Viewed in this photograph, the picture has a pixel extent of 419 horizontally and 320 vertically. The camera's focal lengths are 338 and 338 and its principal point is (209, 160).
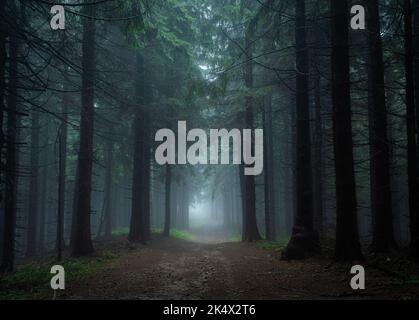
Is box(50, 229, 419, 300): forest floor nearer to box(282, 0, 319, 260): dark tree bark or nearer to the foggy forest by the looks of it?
the foggy forest

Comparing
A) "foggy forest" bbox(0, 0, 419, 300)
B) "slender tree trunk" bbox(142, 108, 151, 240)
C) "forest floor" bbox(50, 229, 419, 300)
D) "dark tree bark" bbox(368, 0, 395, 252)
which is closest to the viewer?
"forest floor" bbox(50, 229, 419, 300)

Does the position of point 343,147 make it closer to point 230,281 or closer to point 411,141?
point 411,141

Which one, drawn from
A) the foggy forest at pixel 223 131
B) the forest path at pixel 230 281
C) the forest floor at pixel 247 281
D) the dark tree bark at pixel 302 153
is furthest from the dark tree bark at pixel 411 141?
the dark tree bark at pixel 302 153

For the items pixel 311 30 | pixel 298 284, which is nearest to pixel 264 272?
pixel 298 284

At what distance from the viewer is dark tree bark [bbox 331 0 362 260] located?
32.1 ft

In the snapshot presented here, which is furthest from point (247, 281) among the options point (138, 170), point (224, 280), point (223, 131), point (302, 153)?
point (223, 131)

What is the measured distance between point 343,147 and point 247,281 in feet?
15.8

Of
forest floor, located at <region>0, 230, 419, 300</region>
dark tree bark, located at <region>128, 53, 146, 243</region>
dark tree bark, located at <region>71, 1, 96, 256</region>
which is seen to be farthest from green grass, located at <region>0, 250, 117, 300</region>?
dark tree bark, located at <region>128, 53, 146, 243</region>

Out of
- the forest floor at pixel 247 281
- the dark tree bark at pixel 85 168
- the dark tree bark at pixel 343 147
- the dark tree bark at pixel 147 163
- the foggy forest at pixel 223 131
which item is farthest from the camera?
the dark tree bark at pixel 147 163

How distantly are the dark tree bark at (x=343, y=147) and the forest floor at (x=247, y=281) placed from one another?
2.48ft

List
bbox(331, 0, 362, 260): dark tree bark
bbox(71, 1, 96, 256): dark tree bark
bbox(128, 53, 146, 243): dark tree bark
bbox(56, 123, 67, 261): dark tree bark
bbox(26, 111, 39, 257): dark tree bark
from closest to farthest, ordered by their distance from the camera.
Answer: bbox(331, 0, 362, 260): dark tree bark < bbox(56, 123, 67, 261): dark tree bark < bbox(71, 1, 96, 256): dark tree bark < bbox(128, 53, 146, 243): dark tree bark < bbox(26, 111, 39, 257): dark tree bark

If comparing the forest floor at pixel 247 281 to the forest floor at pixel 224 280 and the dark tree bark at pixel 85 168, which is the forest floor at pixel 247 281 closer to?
the forest floor at pixel 224 280

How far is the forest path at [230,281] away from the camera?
730cm

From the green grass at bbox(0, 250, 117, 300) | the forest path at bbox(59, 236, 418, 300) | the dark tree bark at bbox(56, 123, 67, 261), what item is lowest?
the green grass at bbox(0, 250, 117, 300)
